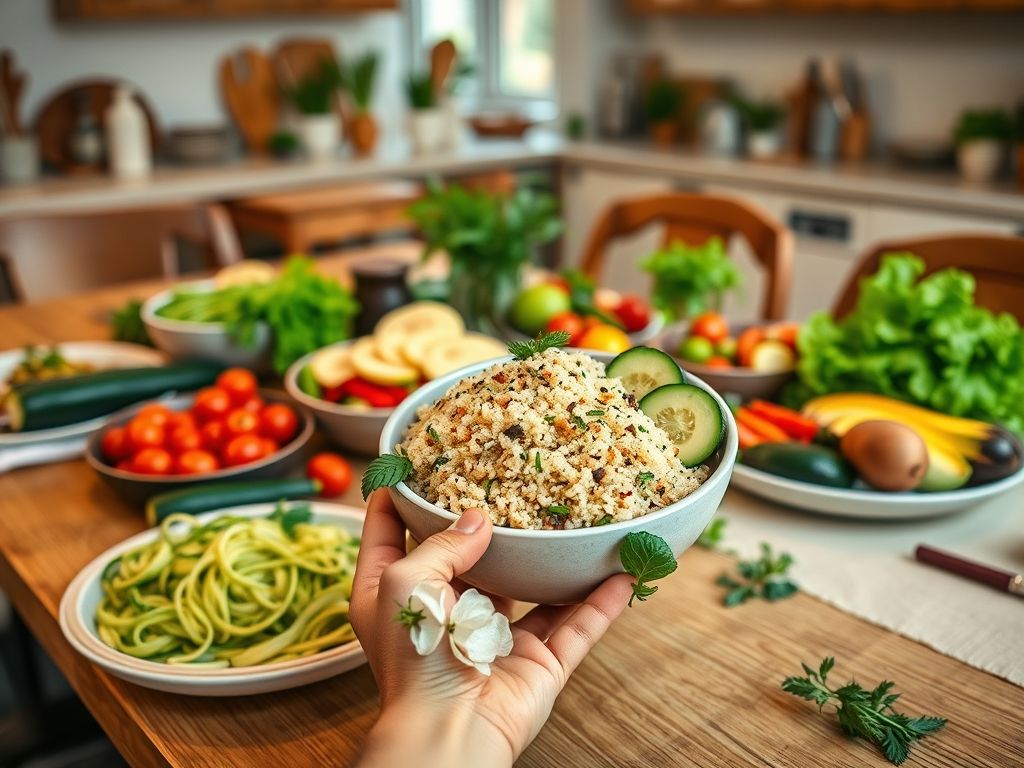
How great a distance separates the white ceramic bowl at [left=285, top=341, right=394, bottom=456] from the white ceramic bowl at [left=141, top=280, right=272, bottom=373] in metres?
0.23

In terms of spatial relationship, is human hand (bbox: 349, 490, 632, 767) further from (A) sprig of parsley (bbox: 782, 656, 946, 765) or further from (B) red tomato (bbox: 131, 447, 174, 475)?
(B) red tomato (bbox: 131, 447, 174, 475)

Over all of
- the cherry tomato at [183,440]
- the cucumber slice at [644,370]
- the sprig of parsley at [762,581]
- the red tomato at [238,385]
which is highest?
the cucumber slice at [644,370]

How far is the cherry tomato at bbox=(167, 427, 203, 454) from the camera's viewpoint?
1218 mm

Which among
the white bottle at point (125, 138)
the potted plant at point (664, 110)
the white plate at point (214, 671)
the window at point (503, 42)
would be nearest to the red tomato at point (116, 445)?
the white plate at point (214, 671)

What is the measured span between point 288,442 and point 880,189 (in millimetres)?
2578

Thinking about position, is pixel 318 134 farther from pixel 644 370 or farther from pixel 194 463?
pixel 644 370

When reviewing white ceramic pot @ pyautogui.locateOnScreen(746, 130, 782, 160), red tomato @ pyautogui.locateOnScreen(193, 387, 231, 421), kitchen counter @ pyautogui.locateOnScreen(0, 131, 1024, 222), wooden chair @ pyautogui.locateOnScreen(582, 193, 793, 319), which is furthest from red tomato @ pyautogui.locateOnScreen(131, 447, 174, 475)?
white ceramic pot @ pyautogui.locateOnScreen(746, 130, 782, 160)

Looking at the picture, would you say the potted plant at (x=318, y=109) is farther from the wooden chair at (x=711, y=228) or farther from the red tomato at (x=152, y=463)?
the red tomato at (x=152, y=463)

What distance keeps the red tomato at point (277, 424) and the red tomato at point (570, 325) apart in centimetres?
38

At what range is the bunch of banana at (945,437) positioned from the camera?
1.08 meters

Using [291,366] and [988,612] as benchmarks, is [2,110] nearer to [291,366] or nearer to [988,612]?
[291,366]

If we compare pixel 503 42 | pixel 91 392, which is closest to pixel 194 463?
pixel 91 392

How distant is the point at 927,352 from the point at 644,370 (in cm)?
60

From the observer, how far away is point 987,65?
140 inches
